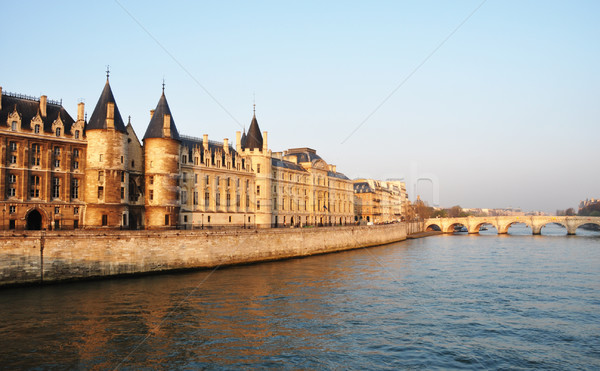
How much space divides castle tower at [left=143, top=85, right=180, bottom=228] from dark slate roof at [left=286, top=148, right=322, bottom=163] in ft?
146

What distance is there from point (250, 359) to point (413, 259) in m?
43.1

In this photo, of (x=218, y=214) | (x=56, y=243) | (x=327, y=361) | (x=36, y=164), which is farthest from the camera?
(x=218, y=214)

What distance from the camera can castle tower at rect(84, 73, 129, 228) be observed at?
1816 inches

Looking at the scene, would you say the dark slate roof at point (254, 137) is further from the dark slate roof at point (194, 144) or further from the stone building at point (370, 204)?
the stone building at point (370, 204)

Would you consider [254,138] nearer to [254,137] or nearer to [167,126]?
[254,137]

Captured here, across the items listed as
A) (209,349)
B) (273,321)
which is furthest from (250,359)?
(273,321)

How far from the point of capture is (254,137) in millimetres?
74375

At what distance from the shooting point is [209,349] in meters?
20.5

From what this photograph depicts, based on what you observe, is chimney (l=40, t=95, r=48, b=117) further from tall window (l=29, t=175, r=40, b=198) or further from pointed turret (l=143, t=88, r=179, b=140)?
pointed turret (l=143, t=88, r=179, b=140)

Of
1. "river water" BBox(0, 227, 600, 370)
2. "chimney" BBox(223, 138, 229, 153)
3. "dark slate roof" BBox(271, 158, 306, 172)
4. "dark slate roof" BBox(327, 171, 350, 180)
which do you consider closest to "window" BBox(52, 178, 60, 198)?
"river water" BBox(0, 227, 600, 370)

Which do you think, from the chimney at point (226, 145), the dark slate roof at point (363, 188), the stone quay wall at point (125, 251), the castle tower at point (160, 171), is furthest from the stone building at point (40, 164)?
the dark slate roof at point (363, 188)

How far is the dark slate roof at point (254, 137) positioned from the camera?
74.1 m

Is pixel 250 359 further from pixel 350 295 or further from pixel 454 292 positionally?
pixel 454 292

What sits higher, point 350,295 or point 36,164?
point 36,164
